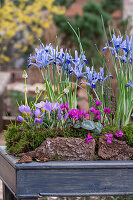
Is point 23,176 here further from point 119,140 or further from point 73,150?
point 119,140

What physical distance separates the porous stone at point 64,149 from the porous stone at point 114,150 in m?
0.06

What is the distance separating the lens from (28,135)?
1.89 metres

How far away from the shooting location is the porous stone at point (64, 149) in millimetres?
1799

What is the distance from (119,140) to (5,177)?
0.66 meters

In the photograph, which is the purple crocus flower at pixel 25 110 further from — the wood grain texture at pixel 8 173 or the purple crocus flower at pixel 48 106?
the wood grain texture at pixel 8 173

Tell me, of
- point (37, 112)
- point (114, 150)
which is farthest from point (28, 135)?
point (114, 150)

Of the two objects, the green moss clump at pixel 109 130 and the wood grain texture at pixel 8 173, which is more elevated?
the green moss clump at pixel 109 130

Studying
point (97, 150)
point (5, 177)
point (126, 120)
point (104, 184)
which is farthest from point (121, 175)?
point (5, 177)

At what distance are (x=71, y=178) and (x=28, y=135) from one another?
0.34 meters

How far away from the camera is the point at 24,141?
6.13ft

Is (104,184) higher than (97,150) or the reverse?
the reverse

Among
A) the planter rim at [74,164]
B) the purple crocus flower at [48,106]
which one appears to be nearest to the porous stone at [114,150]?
the planter rim at [74,164]

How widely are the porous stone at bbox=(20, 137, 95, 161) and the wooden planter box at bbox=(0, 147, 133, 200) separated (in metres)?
0.06

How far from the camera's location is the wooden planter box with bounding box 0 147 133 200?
170 centimetres
